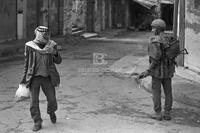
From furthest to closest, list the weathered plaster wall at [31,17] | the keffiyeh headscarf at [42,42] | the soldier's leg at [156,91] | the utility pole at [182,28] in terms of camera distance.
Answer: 1. the weathered plaster wall at [31,17]
2. the utility pole at [182,28]
3. the soldier's leg at [156,91]
4. the keffiyeh headscarf at [42,42]

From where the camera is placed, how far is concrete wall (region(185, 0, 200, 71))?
1071cm

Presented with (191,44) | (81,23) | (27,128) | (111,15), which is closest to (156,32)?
(27,128)

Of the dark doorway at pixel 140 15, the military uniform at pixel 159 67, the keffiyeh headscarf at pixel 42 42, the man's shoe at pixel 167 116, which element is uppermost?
the dark doorway at pixel 140 15

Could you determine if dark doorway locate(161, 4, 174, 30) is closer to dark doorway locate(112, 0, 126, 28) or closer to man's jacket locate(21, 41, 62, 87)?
dark doorway locate(112, 0, 126, 28)

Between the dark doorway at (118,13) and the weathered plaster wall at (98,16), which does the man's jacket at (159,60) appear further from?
the dark doorway at (118,13)

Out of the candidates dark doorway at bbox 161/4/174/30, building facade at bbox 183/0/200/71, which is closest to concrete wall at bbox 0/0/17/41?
building facade at bbox 183/0/200/71

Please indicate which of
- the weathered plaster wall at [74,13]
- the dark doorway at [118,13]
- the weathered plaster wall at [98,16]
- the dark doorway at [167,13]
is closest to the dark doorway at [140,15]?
the dark doorway at [118,13]

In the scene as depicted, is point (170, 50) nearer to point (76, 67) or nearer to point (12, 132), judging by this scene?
point (12, 132)

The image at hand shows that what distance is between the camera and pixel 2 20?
55.5 feet

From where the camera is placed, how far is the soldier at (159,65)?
22.1ft

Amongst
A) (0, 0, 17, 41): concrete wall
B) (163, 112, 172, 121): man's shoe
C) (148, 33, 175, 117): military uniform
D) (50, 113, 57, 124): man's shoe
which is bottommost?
(163, 112, 172, 121): man's shoe

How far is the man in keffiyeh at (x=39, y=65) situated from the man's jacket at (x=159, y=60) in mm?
1605

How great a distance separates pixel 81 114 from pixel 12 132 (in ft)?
4.89

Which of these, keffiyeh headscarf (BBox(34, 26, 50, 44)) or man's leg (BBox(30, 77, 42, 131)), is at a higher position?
keffiyeh headscarf (BBox(34, 26, 50, 44))
